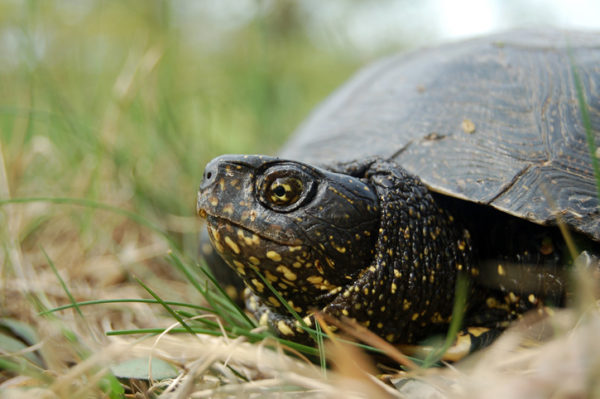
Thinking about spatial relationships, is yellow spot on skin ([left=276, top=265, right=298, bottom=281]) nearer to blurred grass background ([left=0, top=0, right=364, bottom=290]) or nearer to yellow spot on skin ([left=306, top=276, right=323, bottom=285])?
yellow spot on skin ([left=306, top=276, right=323, bottom=285])

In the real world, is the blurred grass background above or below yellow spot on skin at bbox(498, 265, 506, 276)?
above

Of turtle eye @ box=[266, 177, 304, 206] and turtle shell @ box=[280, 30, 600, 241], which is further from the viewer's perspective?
turtle shell @ box=[280, 30, 600, 241]

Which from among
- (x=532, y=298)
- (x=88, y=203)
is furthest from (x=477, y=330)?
(x=88, y=203)

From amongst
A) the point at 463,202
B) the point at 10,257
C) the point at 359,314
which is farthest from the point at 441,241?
the point at 10,257

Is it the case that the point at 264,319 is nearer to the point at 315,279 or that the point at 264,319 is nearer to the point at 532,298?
the point at 315,279

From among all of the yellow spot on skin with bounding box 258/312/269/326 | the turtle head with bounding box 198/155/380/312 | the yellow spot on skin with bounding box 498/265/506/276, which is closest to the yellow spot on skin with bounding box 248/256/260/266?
the turtle head with bounding box 198/155/380/312

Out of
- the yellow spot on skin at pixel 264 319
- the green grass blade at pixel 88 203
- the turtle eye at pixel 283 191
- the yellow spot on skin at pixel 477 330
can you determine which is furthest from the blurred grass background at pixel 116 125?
the yellow spot on skin at pixel 477 330
